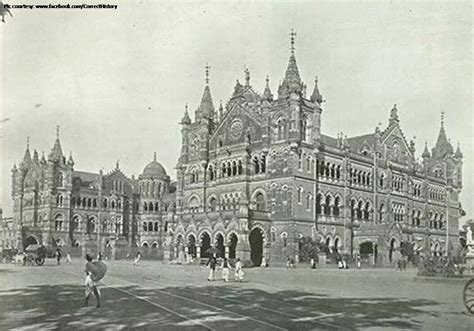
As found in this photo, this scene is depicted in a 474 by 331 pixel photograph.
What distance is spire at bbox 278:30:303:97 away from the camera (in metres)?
54.4

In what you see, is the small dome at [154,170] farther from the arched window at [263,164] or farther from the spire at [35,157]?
the arched window at [263,164]

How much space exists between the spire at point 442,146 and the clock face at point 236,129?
36.7 meters

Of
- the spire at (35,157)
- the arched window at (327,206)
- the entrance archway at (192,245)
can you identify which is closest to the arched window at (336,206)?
the arched window at (327,206)

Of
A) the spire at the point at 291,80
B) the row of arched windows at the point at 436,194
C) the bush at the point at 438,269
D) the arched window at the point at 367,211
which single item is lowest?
the bush at the point at 438,269

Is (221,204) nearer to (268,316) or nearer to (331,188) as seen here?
(331,188)

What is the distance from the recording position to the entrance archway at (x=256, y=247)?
55969 mm

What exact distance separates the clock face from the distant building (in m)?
0.16

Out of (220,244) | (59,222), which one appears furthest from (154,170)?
(220,244)

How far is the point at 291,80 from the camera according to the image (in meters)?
54.8

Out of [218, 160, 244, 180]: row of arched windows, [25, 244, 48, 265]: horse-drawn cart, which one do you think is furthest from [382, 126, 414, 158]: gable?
[25, 244, 48, 265]: horse-drawn cart

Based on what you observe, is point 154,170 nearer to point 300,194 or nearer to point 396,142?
point 396,142

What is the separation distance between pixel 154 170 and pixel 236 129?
37.7m

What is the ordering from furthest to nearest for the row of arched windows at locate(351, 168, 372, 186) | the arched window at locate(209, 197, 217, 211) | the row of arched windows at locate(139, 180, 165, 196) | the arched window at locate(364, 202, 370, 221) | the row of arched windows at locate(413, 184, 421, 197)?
the row of arched windows at locate(139, 180, 165, 196) < the row of arched windows at locate(413, 184, 421, 197) < the arched window at locate(364, 202, 370, 221) < the row of arched windows at locate(351, 168, 372, 186) < the arched window at locate(209, 197, 217, 211)

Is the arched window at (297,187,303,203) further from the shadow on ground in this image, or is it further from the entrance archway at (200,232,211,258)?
the shadow on ground
